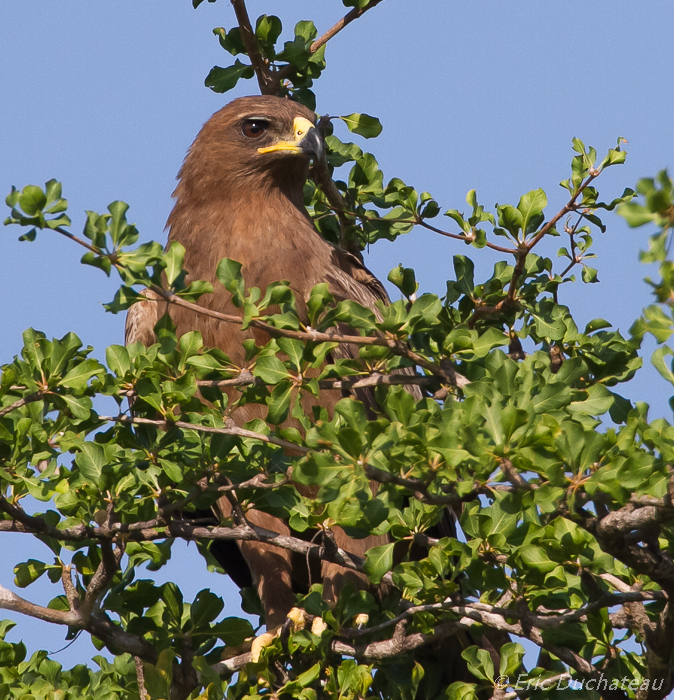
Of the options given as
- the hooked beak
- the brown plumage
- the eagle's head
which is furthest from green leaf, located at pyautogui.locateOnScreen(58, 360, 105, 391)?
the eagle's head

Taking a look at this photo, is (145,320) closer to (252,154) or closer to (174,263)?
(252,154)

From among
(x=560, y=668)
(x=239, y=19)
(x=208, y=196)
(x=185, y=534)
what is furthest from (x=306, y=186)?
(x=560, y=668)

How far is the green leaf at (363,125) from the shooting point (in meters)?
4.96

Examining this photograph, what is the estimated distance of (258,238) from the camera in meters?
5.39

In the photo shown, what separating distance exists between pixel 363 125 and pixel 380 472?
2.67 metres

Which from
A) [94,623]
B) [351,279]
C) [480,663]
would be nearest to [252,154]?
[351,279]

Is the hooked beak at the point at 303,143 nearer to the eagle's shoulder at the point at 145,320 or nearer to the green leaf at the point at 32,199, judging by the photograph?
the eagle's shoulder at the point at 145,320

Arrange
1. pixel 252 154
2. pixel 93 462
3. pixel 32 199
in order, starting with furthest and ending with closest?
pixel 252 154 → pixel 93 462 → pixel 32 199

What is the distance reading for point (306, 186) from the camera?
243 inches

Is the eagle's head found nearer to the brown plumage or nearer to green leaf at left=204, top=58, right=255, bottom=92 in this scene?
the brown plumage

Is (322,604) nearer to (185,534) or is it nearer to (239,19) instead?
(185,534)

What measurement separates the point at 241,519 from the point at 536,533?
114 centimetres

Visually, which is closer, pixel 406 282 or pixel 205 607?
pixel 406 282

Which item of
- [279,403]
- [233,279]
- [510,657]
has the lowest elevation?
[510,657]
